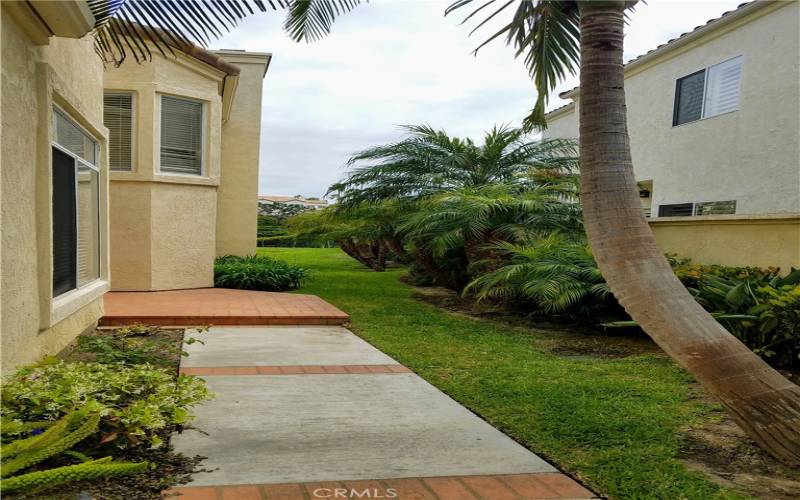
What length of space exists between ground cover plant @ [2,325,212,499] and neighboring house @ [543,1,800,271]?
7244 millimetres

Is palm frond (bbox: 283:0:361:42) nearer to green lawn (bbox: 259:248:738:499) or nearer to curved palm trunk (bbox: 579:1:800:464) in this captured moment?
curved palm trunk (bbox: 579:1:800:464)

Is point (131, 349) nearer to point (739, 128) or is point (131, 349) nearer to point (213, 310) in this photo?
point (213, 310)

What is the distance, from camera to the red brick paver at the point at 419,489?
125 inches

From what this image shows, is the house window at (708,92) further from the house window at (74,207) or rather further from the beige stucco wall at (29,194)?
the beige stucco wall at (29,194)

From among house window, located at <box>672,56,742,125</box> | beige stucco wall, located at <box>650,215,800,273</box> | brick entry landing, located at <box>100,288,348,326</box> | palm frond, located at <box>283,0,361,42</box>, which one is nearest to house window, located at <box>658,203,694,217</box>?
house window, located at <box>672,56,742,125</box>

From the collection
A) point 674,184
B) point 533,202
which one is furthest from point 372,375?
point 674,184

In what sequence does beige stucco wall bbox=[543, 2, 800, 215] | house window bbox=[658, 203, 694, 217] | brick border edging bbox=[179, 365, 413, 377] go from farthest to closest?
house window bbox=[658, 203, 694, 217]
beige stucco wall bbox=[543, 2, 800, 215]
brick border edging bbox=[179, 365, 413, 377]

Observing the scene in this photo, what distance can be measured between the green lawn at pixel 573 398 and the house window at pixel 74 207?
3458 mm

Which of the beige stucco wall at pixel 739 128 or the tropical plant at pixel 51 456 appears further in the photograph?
the beige stucco wall at pixel 739 128

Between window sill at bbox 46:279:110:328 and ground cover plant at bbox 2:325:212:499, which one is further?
window sill at bbox 46:279:110:328

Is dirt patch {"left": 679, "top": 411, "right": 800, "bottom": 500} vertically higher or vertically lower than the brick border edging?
higher

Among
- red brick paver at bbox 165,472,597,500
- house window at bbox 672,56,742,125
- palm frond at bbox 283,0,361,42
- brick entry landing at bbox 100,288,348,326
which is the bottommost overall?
brick entry landing at bbox 100,288,348,326

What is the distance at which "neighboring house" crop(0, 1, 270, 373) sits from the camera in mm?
4645

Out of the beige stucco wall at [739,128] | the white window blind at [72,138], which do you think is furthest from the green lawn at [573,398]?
the beige stucco wall at [739,128]
